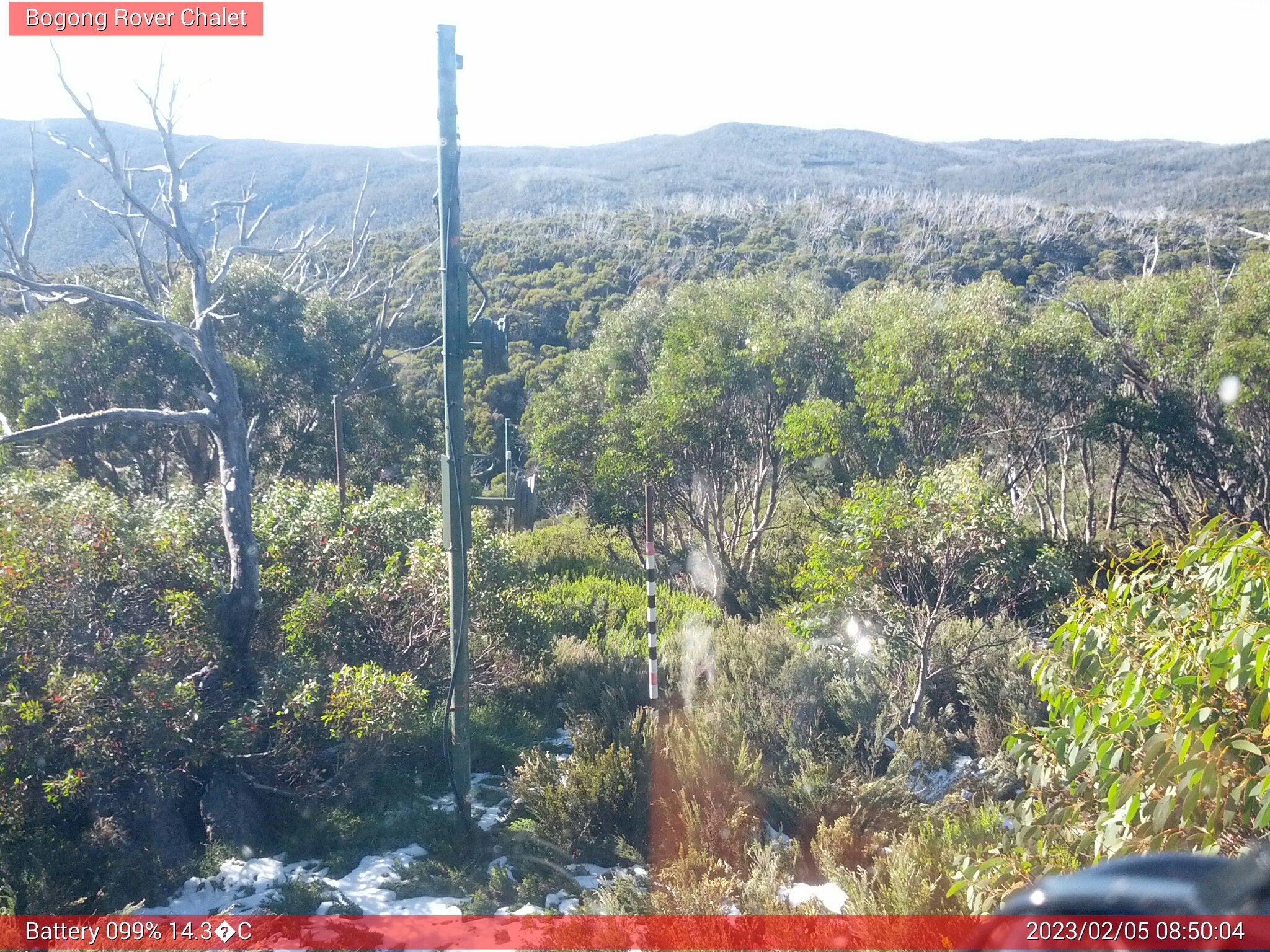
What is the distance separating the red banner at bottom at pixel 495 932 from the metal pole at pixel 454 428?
119cm

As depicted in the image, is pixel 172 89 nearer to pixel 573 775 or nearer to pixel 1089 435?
A: pixel 573 775

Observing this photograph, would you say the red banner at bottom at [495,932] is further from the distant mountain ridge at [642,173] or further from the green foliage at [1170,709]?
the distant mountain ridge at [642,173]

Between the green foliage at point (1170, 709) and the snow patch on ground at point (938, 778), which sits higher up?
the green foliage at point (1170, 709)

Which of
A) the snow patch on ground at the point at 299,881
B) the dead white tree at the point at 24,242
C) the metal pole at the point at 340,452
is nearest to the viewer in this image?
the snow patch on ground at the point at 299,881

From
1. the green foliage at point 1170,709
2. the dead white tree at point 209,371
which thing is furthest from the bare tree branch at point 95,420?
the green foliage at point 1170,709

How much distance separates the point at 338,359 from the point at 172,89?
9.50m

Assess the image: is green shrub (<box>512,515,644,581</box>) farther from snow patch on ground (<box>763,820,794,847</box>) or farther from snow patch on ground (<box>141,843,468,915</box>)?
snow patch on ground (<box>763,820,794,847</box>)

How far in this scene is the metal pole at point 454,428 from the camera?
227 inches

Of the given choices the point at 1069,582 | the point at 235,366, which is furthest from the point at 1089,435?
the point at 235,366

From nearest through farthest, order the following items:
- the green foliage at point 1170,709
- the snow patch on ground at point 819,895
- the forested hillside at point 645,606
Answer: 1. the green foliage at point 1170,709
2. the forested hillside at point 645,606
3. the snow patch on ground at point 819,895

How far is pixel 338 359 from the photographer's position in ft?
52.2

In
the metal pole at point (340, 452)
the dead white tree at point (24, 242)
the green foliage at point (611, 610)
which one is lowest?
the green foliage at point (611, 610)

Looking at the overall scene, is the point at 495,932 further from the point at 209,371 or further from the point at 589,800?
Result: the point at 209,371

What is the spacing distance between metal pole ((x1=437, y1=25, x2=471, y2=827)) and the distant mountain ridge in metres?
37.2
